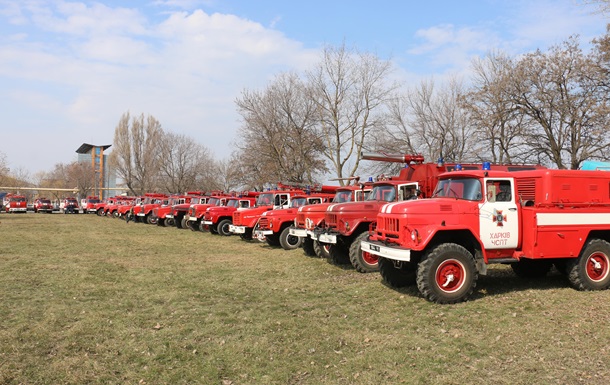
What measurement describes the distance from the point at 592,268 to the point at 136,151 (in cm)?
5666

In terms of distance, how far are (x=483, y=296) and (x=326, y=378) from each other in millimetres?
4441

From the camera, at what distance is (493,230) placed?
308 inches

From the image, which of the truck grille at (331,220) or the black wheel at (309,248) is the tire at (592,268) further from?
the black wheel at (309,248)

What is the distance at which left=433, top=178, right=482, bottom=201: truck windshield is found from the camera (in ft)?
26.1

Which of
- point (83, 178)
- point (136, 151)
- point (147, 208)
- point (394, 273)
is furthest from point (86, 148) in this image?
point (394, 273)

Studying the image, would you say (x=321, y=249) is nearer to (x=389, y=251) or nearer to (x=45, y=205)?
(x=389, y=251)

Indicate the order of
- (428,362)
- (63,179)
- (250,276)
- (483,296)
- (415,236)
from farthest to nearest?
(63,179) < (250,276) < (483,296) < (415,236) < (428,362)

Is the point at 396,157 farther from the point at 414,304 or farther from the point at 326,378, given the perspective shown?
the point at 326,378

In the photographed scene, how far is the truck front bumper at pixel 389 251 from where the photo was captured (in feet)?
24.2

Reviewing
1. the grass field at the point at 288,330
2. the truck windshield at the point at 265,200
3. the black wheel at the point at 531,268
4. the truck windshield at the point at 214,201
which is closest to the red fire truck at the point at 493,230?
the grass field at the point at 288,330

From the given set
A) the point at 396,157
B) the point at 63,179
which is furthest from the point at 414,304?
the point at 63,179

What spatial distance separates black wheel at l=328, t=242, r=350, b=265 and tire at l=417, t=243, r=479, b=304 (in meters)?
4.23

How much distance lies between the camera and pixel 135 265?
39.4ft

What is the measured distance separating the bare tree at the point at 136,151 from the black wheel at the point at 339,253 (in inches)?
1931
